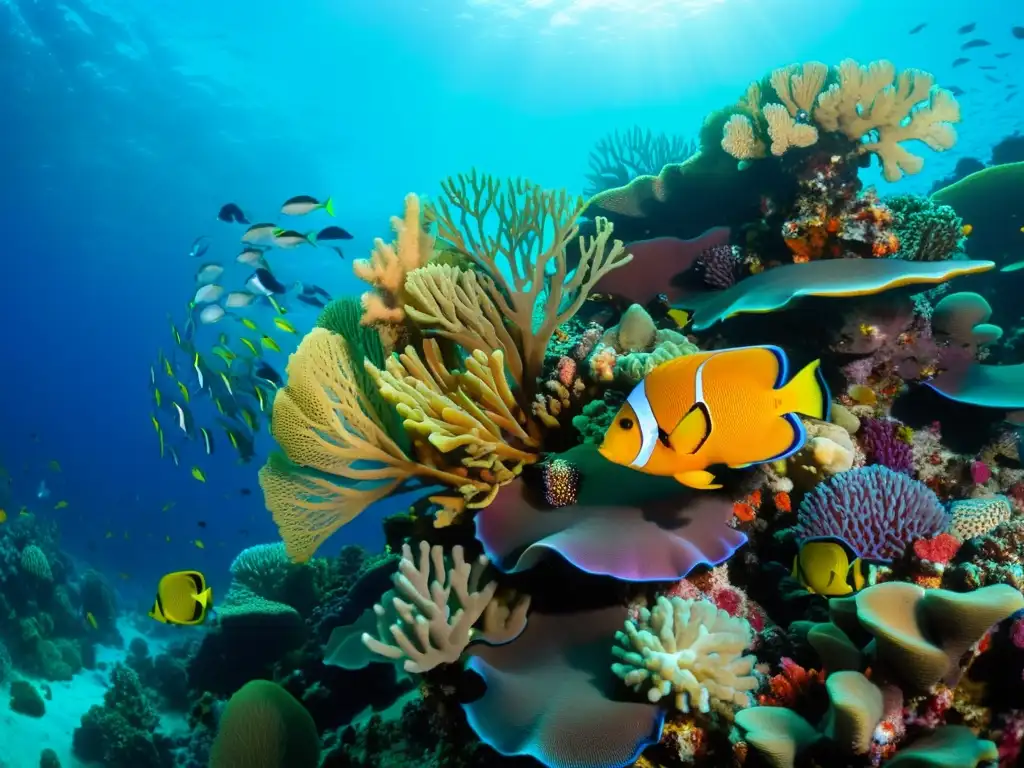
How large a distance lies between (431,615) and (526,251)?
7.01ft

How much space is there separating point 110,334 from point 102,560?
3374 centimetres

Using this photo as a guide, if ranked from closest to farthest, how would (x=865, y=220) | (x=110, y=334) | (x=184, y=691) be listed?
(x=865, y=220) < (x=184, y=691) < (x=110, y=334)

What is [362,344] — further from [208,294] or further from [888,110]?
[208,294]

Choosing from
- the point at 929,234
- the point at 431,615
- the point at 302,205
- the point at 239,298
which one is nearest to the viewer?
the point at 431,615

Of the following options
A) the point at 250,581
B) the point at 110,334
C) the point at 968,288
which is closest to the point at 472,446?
the point at 968,288

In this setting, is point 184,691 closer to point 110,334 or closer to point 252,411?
point 252,411

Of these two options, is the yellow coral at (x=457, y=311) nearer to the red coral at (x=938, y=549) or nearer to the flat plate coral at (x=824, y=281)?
the flat plate coral at (x=824, y=281)

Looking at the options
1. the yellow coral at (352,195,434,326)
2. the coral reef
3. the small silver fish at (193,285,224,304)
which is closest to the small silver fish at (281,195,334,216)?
the small silver fish at (193,285,224,304)

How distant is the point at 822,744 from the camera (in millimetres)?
1831

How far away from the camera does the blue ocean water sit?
1180 inches

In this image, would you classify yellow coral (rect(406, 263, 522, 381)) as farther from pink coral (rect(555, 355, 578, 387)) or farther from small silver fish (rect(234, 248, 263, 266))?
small silver fish (rect(234, 248, 263, 266))

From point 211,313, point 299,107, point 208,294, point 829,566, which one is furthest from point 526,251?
point 299,107

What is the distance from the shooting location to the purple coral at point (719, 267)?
416cm

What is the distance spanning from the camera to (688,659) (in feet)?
6.77
